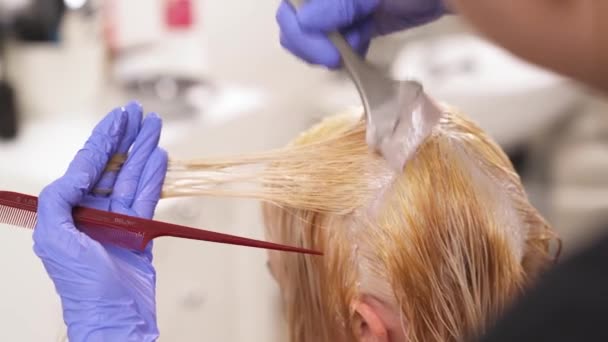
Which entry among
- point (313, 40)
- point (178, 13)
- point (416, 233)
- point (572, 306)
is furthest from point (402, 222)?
point (178, 13)

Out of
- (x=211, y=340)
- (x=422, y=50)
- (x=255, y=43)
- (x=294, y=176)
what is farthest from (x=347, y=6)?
(x=422, y=50)

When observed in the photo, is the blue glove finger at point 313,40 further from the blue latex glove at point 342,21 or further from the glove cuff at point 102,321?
the glove cuff at point 102,321

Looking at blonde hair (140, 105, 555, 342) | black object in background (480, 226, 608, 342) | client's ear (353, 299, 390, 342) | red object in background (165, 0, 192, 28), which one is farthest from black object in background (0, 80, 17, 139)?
black object in background (480, 226, 608, 342)

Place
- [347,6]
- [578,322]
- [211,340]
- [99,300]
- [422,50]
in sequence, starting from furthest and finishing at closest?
[422,50], [211,340], [347,6], [99,300], [578,322]

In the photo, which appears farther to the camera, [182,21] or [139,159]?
[182,21]

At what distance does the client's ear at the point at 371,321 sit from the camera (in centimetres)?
100

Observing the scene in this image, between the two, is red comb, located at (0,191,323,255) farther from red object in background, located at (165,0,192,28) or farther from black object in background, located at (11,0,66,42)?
red object in background, located at (165,0,192,28)

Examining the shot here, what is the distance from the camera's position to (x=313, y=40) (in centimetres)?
102

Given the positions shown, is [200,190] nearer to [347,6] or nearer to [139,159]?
[139,159]

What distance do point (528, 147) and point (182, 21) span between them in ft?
4.10

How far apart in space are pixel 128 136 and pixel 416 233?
1.21ft

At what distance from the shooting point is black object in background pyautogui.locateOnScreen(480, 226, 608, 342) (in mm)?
500

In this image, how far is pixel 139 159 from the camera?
1.00 metres

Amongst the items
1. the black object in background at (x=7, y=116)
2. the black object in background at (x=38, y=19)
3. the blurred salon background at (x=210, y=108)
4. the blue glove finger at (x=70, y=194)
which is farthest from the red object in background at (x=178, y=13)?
the blue glove finger at (x=70, y=194)
